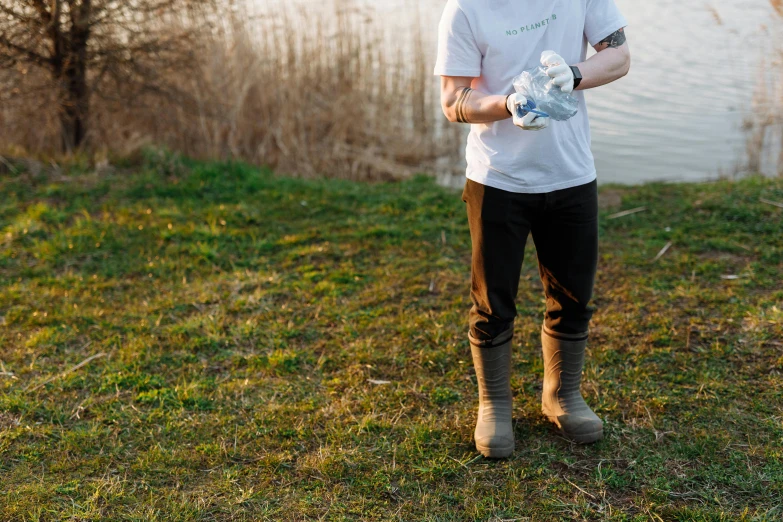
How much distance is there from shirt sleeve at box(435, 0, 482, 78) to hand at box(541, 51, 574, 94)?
258 mm

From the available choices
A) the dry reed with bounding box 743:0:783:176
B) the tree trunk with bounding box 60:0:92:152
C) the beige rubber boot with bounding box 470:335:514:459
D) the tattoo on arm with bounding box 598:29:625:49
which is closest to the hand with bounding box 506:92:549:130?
the tattoo on arm with bounding box 598:29:625:49

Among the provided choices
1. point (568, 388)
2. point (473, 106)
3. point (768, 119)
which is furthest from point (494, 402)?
point (768, 119)

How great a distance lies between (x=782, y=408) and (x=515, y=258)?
1.39 m

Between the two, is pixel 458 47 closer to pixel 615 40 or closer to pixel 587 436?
pixel 615 40

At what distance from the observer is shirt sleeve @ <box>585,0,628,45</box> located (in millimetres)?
2508

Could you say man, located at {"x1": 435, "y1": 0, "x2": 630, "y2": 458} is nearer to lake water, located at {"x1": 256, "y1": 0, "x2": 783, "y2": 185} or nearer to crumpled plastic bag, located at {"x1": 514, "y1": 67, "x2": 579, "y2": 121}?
crumpled plastic bag, located at {"x1": 514, "y1": 67, "x2": 579, "y2": 121}

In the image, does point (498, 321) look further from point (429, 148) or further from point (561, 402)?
point (429, 148)

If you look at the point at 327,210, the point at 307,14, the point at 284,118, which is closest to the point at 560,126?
the point at 327,210

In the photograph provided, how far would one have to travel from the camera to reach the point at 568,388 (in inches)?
118

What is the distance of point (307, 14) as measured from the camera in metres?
8.02

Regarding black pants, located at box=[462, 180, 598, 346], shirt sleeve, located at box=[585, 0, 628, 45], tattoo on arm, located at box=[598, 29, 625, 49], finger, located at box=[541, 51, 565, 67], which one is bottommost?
black pants, located at box=[462, 180, 598, 346]

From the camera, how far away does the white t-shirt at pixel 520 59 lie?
244 centimetres

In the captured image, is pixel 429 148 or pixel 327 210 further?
pixel 429 148

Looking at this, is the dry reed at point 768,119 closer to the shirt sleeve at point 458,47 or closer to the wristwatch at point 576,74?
the wristwatch at point 576,74
